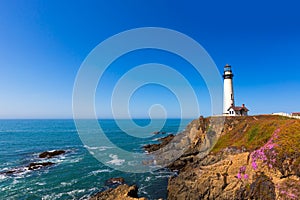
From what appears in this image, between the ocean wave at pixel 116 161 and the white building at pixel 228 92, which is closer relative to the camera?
the ocean wave at pixel 116 161

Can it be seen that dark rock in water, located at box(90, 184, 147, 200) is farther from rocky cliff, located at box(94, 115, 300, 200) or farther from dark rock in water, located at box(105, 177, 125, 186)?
dark rock in water, located at box(105, 177, 125, 186)

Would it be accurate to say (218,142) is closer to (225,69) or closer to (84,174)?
(225,69)

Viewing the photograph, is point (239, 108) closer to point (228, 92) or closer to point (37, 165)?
point (228, 92)

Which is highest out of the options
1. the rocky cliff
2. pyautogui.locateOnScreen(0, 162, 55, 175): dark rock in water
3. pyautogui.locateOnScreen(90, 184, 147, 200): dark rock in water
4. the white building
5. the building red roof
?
the white building

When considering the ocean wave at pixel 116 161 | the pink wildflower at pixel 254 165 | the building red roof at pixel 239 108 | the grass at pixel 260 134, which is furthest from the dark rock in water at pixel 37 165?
the building red roof at pixel 239 108

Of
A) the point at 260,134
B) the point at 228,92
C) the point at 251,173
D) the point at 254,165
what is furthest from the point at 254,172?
the point at 228,92

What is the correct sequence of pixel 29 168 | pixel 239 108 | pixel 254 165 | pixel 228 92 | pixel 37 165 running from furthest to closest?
pixel 228 92 → pixel 239 108 → pixel 37 165 → pixel 29 168 → pixel 254 165

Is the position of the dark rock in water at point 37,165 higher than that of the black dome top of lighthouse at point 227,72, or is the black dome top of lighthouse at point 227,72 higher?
the black dome top of lighthouse at point 227,72

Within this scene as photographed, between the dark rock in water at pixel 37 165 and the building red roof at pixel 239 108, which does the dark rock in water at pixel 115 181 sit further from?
the building red roof at pixel 239 108

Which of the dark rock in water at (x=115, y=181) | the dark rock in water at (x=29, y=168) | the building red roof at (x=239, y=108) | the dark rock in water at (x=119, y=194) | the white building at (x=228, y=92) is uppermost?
the white building at (x=228, y=92)

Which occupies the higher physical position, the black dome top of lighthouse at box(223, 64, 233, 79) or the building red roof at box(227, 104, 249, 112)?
the black dome top of lighthouse at box(223, 64, 233, 79)

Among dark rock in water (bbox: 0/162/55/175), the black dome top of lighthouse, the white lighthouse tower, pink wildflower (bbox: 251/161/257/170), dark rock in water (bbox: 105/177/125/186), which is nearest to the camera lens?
pink wildflower (bbox: 251/161/257/170)

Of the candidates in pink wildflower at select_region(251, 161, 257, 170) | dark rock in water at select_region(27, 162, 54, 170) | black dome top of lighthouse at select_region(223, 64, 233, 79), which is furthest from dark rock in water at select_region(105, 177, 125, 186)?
black dome top of lighthouse at select_region(223, 64, 233, 79)

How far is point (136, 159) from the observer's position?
4038 centimetres
